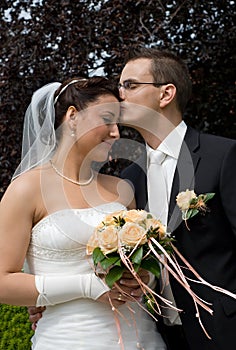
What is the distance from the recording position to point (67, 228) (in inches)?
128

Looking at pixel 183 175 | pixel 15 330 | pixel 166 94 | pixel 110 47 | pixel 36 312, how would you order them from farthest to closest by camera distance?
pixel 110 47 → pixel 15 330 → pixel 166 94 → pixel 183 175 → pixel 36 312

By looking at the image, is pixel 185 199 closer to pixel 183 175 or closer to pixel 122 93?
pixel 183 175

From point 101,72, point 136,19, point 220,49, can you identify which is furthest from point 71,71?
point 220,49

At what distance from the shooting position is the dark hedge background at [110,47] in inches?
224

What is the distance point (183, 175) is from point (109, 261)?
2.68ft

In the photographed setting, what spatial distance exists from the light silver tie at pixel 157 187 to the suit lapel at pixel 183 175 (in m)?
0.07

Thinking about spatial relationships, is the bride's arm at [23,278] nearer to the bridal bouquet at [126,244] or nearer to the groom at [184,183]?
the bridal bouquet at [126,244]

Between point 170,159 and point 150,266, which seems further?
point 170,159

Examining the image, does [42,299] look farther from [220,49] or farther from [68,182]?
[220,49]

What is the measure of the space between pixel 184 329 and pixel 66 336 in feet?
2.13

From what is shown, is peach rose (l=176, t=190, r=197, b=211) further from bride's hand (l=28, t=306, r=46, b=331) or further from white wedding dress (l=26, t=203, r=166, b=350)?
bride's hand (l=28, t=306, r=46, b=331)

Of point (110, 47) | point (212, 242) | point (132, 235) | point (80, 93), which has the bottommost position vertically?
point (212, 242)

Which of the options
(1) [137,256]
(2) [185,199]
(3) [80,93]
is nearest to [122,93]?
(3) [80,93]

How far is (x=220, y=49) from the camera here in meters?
5.84
